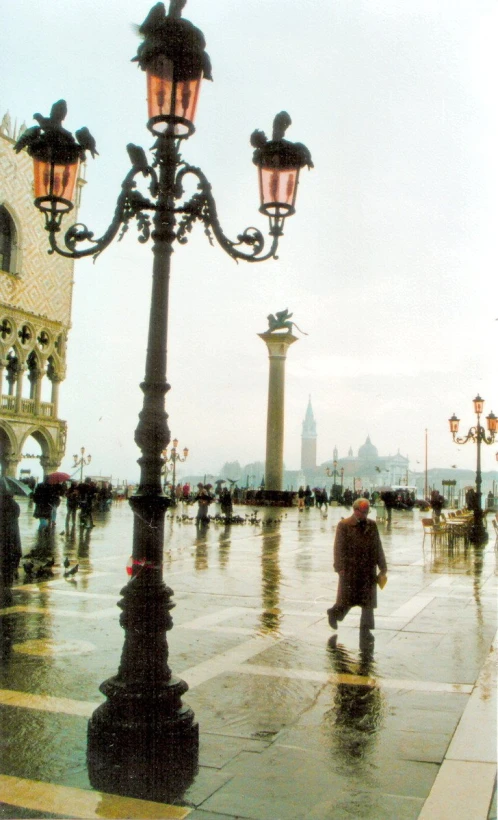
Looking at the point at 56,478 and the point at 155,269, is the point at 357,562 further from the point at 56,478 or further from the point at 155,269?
the point at 56,478

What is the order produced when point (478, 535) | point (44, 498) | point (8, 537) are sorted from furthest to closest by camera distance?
point (478, 535)
point (44, 498)
point (8, 537)

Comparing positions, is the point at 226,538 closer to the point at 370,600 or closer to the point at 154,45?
the point at 370,600

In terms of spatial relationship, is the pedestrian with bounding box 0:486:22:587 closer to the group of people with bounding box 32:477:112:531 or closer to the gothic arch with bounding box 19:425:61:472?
→ the group of people with bounding box 32:477:112:531

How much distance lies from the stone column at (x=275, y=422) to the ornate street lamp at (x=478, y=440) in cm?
1734

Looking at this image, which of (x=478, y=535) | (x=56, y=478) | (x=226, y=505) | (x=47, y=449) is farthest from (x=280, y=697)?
(x=47, y=449)

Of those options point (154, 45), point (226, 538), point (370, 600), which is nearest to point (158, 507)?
point (154, 45)

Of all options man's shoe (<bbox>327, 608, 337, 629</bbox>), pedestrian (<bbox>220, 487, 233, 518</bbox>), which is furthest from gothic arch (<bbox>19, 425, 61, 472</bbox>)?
man's shoe (<bbox>327, 608, 337, 629</bbox>)

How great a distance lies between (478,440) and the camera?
863 inches

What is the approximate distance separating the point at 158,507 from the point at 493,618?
595 centimetres

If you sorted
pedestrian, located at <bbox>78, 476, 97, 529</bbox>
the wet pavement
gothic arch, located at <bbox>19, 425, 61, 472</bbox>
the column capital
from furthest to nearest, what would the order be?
the column capital
gothic arch, located at <bbox>19, 425, 61, 472</bbox>
pedestrian, located at <bbox>78, 476, 97, 529</bbox>
the wet pavement

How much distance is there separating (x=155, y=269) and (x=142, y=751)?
264 centimetres

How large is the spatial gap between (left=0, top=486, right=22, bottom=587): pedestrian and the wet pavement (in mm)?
327

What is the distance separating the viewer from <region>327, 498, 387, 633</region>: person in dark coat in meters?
7.55

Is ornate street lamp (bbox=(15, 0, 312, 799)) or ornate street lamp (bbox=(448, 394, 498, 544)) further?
ornate street lamp (bbox=(448, 394, 498, 544))
